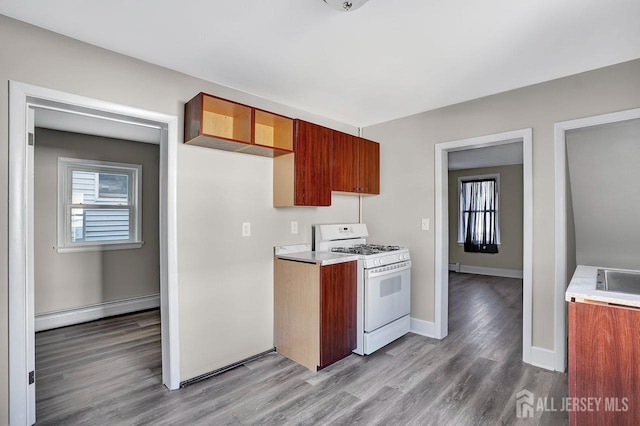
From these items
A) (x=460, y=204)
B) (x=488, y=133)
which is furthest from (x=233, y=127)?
(x=460, y=204)

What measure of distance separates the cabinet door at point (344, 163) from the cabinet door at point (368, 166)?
0.08m

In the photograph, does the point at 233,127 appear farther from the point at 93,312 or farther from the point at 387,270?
the point at 93,312

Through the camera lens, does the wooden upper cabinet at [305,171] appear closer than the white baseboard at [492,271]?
Yes

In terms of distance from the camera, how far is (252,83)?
8.93 feet

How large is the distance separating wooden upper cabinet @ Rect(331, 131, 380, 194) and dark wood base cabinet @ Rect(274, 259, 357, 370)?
3.06 feet

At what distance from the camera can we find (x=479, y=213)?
7.12 m

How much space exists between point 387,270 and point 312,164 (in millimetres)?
1250

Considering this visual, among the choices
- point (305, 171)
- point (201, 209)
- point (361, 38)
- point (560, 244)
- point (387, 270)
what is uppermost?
point (361, 38)

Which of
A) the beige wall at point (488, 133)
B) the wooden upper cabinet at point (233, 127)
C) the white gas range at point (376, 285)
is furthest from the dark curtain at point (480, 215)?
the wooden upper cabinet at point (233, 127)

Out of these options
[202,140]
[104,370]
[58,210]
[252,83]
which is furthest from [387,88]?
[58,210]

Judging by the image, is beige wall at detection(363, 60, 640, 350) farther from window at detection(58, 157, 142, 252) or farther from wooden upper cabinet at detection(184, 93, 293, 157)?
window at detection(58, 157, 142, 252)

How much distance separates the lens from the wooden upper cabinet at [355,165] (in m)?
3.34

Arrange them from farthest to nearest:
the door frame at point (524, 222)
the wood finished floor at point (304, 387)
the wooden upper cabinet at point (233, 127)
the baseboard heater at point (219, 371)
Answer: the door frame at point (524, 222), the baseboard heater at point (219, 371), the wooden upper cabinet at point (233, 127), the wood finished floor at point (304, 387)

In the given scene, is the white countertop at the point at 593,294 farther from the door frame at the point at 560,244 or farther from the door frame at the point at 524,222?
the door frame at the point at 524,222
